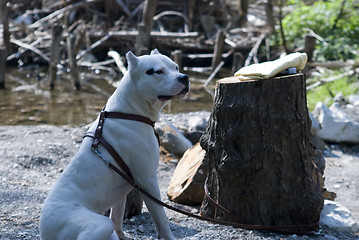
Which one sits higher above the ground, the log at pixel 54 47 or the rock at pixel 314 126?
the log at pixel 54 47

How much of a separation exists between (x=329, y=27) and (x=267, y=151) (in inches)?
538

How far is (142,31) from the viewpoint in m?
16.3

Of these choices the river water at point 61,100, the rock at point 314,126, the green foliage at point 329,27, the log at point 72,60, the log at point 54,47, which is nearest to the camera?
the rock at point 314,126

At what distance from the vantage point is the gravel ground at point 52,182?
4723 millimetres

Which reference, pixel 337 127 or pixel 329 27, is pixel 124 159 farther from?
pixel 329 27

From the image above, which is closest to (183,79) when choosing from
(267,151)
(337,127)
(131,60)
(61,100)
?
(131,60)

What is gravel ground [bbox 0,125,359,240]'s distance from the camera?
472cm

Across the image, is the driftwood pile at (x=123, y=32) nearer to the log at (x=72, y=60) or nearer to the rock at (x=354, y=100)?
the log at (x=72, y=60)

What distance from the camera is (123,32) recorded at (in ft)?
62.3

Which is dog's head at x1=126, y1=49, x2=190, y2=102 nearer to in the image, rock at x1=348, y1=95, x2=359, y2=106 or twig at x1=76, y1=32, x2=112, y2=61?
rock at x1=348, y1=95, x2=359, y2=106

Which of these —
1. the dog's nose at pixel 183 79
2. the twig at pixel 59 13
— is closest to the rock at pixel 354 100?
the dog's nose at pixel 183 79

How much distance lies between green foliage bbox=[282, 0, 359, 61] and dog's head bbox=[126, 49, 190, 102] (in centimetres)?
1256

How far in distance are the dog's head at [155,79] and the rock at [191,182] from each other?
2.08 meters

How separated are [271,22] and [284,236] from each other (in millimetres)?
14873
